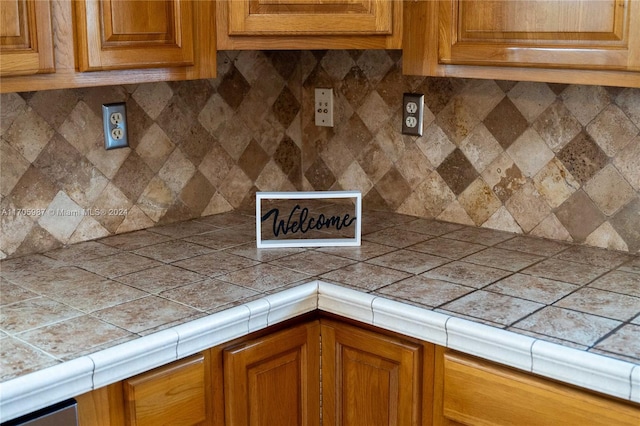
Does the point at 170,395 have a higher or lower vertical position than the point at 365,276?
lower

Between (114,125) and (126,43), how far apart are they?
0.43 meters

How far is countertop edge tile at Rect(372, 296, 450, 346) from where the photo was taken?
4.66 ft

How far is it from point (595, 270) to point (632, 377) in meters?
0.54

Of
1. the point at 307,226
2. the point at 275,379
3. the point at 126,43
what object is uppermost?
the point at 126,43

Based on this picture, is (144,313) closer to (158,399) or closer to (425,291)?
(158,399)

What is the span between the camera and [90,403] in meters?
1.30

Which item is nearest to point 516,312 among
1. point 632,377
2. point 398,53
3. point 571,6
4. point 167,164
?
point 632,377

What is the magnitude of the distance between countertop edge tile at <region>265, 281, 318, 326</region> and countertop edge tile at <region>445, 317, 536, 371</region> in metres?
0.32

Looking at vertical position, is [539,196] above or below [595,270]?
above

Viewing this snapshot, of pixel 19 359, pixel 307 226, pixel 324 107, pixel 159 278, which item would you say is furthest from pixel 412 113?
pixel 19 359

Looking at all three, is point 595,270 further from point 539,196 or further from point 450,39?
point 450,39

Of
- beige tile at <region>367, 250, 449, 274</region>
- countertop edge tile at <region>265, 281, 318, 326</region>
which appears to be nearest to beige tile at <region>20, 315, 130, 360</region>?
countertop edge tile at <region>265, 281, 318, 326</region>

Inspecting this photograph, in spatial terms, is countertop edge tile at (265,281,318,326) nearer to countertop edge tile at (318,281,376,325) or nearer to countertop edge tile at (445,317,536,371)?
countertop edge tile at (318,281,376,325)

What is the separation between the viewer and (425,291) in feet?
5.12
